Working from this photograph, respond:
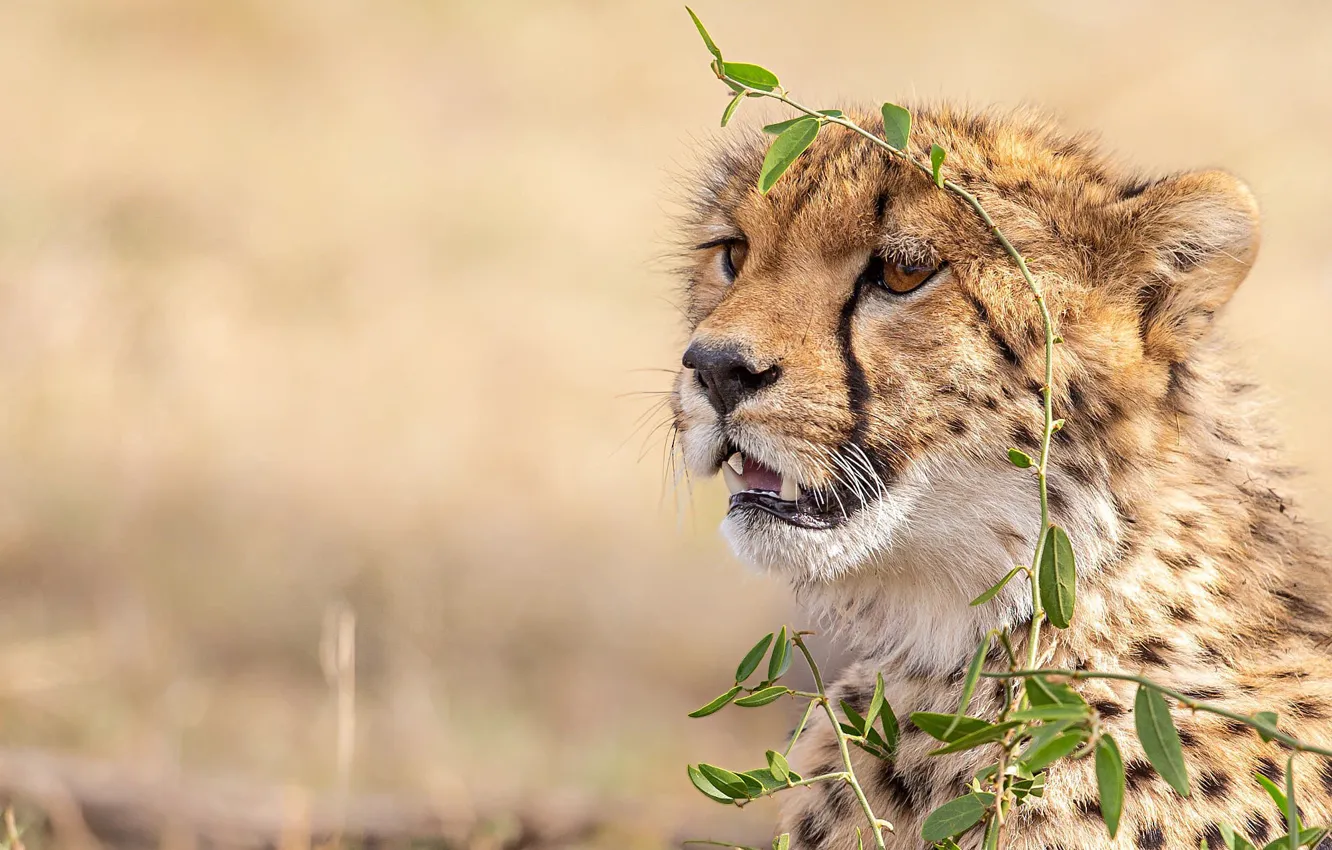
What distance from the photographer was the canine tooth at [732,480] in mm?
1867

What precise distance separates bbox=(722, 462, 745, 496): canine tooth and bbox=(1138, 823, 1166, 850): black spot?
626 mm

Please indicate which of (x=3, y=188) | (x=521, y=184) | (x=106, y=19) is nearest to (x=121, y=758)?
(x=3, y=188)

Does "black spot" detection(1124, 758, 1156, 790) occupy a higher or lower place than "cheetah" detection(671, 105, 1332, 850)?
lower

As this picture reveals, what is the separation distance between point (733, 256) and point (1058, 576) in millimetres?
801

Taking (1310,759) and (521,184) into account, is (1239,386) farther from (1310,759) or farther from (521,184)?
(521,184)

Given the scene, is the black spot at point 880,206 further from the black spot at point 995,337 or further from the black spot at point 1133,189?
the black spot at point 1133,189

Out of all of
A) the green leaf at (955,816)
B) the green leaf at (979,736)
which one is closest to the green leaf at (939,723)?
the green leaf at (979,736)

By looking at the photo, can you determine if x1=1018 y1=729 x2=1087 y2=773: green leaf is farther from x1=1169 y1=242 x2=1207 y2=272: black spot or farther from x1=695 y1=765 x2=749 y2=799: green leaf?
x1=1169 y1=242 x2=1207 y2=272: black spot

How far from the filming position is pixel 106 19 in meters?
9.66

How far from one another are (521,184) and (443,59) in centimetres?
193

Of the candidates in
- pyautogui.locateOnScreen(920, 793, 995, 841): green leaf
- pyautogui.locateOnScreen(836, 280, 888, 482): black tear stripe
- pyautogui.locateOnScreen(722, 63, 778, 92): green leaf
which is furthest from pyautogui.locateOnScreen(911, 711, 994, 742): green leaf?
pyautogui.locateOnScreen(722, 63, 778, 92): green leaf

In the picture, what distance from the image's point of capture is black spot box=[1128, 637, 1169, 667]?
1747mm

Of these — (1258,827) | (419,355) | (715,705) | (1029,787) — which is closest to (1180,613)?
(1258,827)

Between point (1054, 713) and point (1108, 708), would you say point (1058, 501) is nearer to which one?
point (1108, 708)
